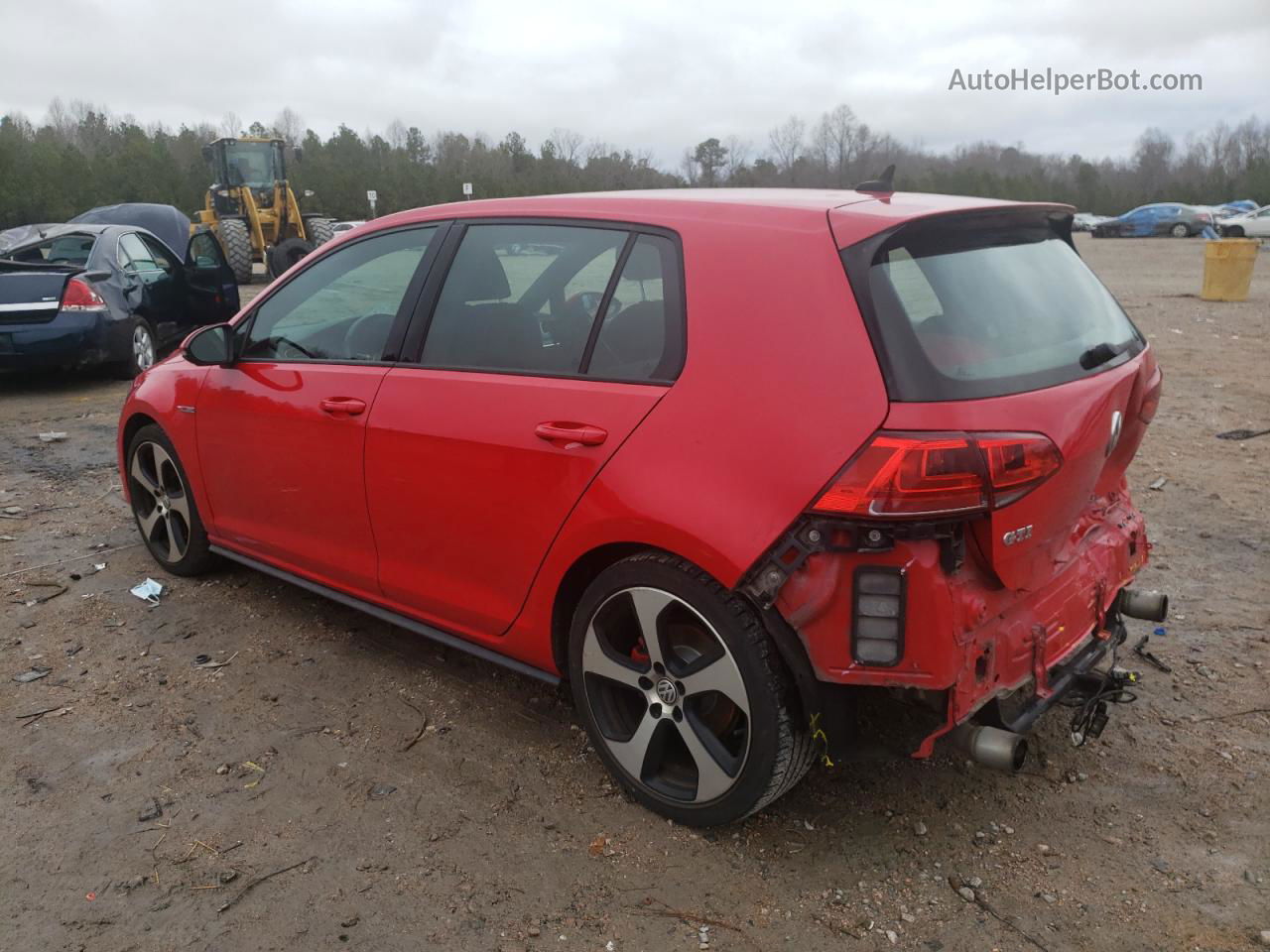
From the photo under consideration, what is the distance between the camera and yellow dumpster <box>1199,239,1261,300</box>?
15359mm

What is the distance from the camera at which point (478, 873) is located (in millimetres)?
2703

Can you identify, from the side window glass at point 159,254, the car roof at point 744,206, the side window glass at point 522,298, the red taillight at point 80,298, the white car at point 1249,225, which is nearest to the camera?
the car roof at point 744,206

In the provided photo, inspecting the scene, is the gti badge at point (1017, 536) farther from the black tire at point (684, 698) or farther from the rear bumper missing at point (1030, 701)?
the black tire at point (684, 698)

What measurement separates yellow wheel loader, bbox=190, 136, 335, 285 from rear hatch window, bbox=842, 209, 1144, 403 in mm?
22590

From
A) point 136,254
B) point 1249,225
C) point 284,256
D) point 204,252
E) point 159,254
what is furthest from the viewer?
point 1249,225

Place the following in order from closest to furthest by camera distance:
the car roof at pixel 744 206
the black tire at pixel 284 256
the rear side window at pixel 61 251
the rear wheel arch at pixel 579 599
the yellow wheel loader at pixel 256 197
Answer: the rear wheel arch at pixel 579 599 < the car roof at pixel 744 206 < the rear side window at pixel 61 251 < the black tire at pixel 284 256 < the yellow wheel loader at pixel 256 197

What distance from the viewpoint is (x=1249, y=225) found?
36.0 metres

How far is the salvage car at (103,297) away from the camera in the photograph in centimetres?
886

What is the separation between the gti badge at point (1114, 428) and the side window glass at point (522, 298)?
1421 mm

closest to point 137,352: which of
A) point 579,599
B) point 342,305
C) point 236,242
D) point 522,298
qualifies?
point 342,305

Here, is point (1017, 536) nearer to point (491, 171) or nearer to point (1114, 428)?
point (1114, 428)

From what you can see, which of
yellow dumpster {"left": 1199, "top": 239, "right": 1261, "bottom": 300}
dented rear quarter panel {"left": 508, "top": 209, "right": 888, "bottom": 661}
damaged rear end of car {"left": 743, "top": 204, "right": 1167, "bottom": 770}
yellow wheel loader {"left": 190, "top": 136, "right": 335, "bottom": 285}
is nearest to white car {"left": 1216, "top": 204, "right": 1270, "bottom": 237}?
yellow dumpster {"left": 1199, "top": 239, "right": 1261, "bottom": 300}

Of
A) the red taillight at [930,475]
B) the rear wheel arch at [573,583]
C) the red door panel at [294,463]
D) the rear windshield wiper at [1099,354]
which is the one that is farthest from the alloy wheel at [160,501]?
the rear windshield wiper at [1099,354]

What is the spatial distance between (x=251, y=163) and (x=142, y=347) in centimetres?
1654
